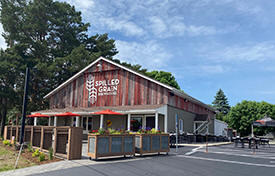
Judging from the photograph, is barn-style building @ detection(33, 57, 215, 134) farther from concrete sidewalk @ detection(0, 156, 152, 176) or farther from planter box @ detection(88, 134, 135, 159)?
concrete sidewalk @ detection(0, 156, 152, 176)

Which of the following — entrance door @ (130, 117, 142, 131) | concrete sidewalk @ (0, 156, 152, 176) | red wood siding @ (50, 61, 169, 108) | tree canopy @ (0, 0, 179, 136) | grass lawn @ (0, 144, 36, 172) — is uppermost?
tree canopy @ (0, 0, 179, 136)

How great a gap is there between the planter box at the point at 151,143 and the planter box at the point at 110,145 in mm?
473

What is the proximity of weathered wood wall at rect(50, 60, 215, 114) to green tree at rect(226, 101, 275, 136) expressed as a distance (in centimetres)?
2003

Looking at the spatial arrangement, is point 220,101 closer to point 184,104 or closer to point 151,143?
point 184,104

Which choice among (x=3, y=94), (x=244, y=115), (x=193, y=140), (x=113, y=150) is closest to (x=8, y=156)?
(x=113, y=150)

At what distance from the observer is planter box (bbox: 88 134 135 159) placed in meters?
9.30

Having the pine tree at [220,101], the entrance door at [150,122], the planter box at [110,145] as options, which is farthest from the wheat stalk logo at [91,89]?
the pine tree at [220,101]

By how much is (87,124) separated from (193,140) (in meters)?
9.78

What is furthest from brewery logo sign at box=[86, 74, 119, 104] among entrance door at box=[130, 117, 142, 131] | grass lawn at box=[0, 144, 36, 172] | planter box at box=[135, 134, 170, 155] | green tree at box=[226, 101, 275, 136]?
green tree at box=[226, 101, 275, 136]

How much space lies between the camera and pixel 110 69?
21.9 m

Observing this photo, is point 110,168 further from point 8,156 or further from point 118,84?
point 118,84

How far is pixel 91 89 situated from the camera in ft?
75.7

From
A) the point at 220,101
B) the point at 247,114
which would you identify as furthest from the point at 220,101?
the point at 247,114

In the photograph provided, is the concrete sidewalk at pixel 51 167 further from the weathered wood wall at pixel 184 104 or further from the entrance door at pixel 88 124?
the entrance door at pixel 88 124
